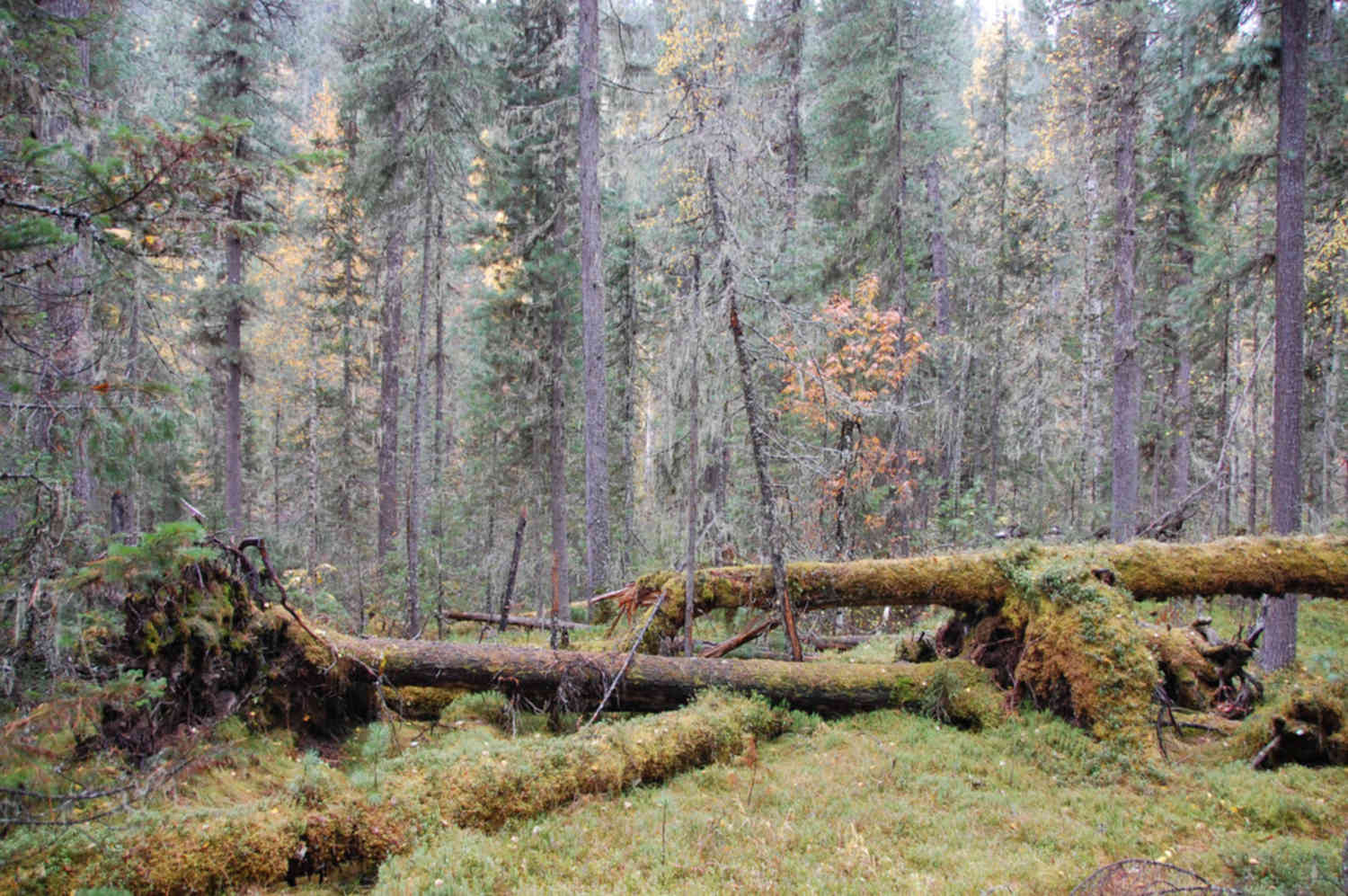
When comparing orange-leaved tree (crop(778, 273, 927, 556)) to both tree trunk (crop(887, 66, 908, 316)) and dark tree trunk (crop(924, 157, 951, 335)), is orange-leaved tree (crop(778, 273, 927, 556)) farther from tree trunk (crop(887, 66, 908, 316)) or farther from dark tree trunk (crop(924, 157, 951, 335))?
dark tree trunk (crop(924, 157, 951, 335))

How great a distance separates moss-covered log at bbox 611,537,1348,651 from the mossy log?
1048mm

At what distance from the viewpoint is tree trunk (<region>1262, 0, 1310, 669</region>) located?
9859 millimetres

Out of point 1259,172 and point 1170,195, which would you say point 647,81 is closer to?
point 1259,172

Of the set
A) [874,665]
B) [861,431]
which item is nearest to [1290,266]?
[861,431]

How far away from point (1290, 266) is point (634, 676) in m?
11.2

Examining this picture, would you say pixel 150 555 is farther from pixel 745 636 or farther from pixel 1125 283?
pixel 1125 283

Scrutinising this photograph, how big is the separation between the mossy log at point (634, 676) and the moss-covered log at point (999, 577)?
1.05m

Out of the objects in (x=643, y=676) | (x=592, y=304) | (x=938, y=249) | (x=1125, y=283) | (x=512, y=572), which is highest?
(x=938, y=249)

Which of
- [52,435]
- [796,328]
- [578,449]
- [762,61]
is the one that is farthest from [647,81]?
[52,435]

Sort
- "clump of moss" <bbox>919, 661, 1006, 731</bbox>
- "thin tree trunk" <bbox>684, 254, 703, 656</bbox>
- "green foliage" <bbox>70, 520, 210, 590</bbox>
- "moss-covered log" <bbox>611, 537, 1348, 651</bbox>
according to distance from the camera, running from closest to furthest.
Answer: "green foliage" <bbox>70, 520, 210, 590</bbox>, "clump of moss" <bbox>919, 661, 1006, 731</bbox>, "thin tree trunk" <bbox>684, 254, 703, 656</bbox>, "moss-covered log" <bbox>611, 537, 1348, 651</bbox>

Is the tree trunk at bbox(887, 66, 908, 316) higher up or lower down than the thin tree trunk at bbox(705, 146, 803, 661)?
higher up

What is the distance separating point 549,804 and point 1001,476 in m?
23.4

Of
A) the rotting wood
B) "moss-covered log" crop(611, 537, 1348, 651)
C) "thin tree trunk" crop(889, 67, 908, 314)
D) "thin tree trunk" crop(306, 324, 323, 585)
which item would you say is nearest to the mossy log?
the rotting wood

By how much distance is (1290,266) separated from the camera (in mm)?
9961
